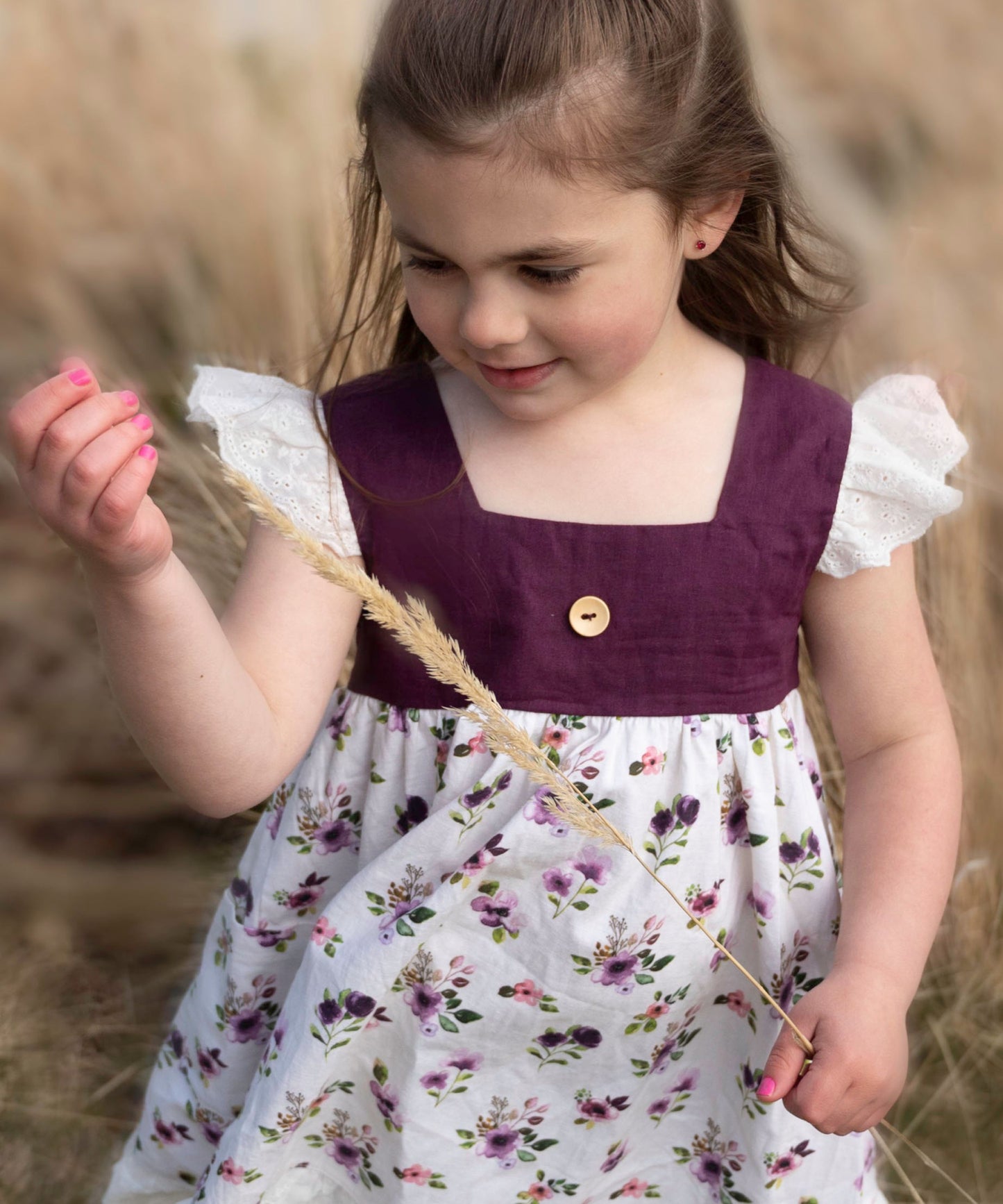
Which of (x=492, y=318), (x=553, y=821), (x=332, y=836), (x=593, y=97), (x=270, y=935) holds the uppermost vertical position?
(x=593, y=97)

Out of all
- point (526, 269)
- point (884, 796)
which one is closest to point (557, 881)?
point (884, 796)

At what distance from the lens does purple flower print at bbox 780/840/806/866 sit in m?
1.29

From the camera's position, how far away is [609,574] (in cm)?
120

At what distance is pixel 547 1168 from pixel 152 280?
1.60 m

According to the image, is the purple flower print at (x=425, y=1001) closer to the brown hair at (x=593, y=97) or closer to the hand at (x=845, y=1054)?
the hand at (x=845, y=1054)

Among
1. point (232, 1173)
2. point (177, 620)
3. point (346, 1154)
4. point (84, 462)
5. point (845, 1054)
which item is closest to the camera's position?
point (84, 462)

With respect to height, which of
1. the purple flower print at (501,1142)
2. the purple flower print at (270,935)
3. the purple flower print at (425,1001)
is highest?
the purple flower print at (425,1001)

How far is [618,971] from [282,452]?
57 cm

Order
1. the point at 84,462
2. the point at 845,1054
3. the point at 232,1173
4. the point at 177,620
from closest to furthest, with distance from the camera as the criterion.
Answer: the point at 84,462, the point at 177,620, the point at 845,1054, the point at 232,1173

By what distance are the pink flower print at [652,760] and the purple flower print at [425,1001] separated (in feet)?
0.93

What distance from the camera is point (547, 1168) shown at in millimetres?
1315

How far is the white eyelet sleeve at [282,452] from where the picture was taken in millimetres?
1214

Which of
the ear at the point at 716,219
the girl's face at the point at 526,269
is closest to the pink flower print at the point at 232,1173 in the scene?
the girl's face at the point at 526,269

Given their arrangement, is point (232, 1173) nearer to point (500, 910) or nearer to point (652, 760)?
point (500, 910)
